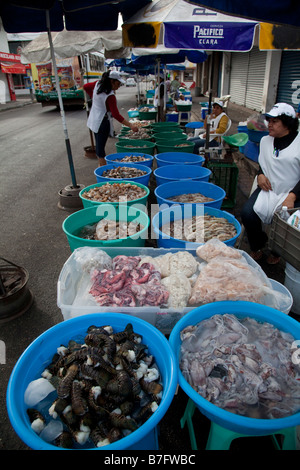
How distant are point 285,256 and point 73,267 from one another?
1961 mm

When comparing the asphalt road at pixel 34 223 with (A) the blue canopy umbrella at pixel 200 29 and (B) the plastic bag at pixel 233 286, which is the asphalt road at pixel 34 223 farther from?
(A) the blue canopy umbrella at pixel 200 29

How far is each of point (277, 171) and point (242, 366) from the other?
100 inches

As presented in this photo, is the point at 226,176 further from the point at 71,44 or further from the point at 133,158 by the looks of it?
the point at 71,44

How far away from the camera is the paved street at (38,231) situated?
210 centimetres

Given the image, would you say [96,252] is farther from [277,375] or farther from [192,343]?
[277,375]

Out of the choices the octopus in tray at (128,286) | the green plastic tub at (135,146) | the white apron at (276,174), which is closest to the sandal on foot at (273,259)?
the white apron at (276,174)

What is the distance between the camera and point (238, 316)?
208 centimetres

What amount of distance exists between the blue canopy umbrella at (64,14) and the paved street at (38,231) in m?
2.49

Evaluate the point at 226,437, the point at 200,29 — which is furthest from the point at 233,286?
the point at 200,29

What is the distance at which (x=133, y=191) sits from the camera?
4.24 meters

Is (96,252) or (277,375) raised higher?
(96,252)

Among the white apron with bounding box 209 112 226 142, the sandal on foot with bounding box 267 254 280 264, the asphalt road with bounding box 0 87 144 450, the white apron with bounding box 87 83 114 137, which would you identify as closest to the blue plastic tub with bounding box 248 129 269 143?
the white apron with bounding box 209 112 226 142
